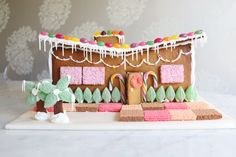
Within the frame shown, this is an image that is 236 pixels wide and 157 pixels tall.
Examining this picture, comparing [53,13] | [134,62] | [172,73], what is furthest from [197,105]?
[53,13]

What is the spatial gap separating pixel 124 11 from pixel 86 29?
1.07ft

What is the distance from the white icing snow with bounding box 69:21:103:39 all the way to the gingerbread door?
1323mm

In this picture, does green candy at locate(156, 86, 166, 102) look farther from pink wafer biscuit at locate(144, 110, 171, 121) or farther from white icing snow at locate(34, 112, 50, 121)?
white icing snow at locate(34, 112, 50, 121)

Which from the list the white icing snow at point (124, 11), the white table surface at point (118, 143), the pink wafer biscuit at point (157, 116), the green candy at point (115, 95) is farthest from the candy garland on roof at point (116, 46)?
the white icing snow at point (124, 11)

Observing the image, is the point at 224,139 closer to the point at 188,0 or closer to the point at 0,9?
the point at 188,0

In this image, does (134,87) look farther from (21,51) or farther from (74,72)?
(21,51)

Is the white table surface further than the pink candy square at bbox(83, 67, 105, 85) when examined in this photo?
No

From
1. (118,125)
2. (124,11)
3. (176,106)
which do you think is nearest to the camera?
(118,125)

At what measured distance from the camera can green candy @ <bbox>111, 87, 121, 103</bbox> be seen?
4.92 ft

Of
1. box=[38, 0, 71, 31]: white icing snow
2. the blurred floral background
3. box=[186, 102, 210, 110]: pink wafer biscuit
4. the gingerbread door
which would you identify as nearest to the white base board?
box=[186, 102, 210, 110]: pink wafer biscuit

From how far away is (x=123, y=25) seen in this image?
2.68 metres

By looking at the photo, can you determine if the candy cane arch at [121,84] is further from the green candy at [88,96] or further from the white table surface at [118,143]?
the white table surface at [118,143]

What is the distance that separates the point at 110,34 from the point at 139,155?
1.26 m

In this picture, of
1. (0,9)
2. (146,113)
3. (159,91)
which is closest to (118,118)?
(146,113)
